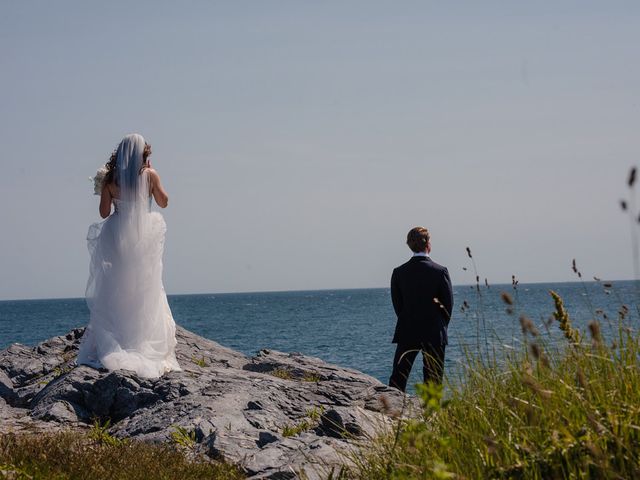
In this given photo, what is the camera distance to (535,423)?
4680 millimetres

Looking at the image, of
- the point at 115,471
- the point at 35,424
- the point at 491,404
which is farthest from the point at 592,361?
the point at 35,424

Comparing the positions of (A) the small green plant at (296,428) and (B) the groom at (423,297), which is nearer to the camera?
(A) the small green plant at (296,428)

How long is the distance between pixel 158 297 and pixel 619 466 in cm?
760

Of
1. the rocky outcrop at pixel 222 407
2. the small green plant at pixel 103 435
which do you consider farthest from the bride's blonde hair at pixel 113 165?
the small green plant at pixel 103 435

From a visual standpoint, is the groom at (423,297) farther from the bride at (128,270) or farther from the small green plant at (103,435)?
the small green plant at (103,435)

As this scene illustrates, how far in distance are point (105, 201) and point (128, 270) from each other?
931mm

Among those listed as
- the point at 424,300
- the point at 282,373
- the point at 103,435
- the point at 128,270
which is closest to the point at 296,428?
the point at 103,435

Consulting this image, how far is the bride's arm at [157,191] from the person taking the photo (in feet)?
35.4

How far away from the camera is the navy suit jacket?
376 inches

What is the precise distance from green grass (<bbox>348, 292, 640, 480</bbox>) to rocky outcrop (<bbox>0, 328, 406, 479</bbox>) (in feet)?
3.39

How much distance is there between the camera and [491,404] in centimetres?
529

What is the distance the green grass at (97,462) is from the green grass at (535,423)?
4.22 feet

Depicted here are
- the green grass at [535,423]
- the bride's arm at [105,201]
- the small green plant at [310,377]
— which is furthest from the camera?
the small green plant at [310,377]

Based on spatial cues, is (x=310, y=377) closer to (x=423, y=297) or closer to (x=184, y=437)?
(x=423, y=297)
